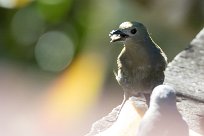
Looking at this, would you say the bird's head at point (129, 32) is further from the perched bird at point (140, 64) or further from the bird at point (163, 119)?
the bird at point (163, 119)

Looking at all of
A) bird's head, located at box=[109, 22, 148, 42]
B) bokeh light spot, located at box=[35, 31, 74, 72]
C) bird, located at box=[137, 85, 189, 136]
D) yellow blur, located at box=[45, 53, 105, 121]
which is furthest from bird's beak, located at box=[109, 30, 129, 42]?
bokeh light spot, located at box=[35, 31, 74, 72]

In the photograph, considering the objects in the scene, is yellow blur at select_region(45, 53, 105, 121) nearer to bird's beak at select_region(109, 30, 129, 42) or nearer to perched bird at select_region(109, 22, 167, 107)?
perched bird at select_region(109, 22, 167, 107)

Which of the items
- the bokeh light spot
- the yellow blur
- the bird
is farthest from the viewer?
the bokeh light spot

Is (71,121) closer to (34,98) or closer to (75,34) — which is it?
(34,98)

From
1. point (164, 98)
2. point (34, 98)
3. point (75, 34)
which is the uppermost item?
point (75, 34)

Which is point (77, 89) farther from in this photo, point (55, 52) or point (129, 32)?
point (129, 32)

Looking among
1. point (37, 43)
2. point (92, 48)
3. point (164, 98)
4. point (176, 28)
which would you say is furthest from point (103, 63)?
point (164, 98)
